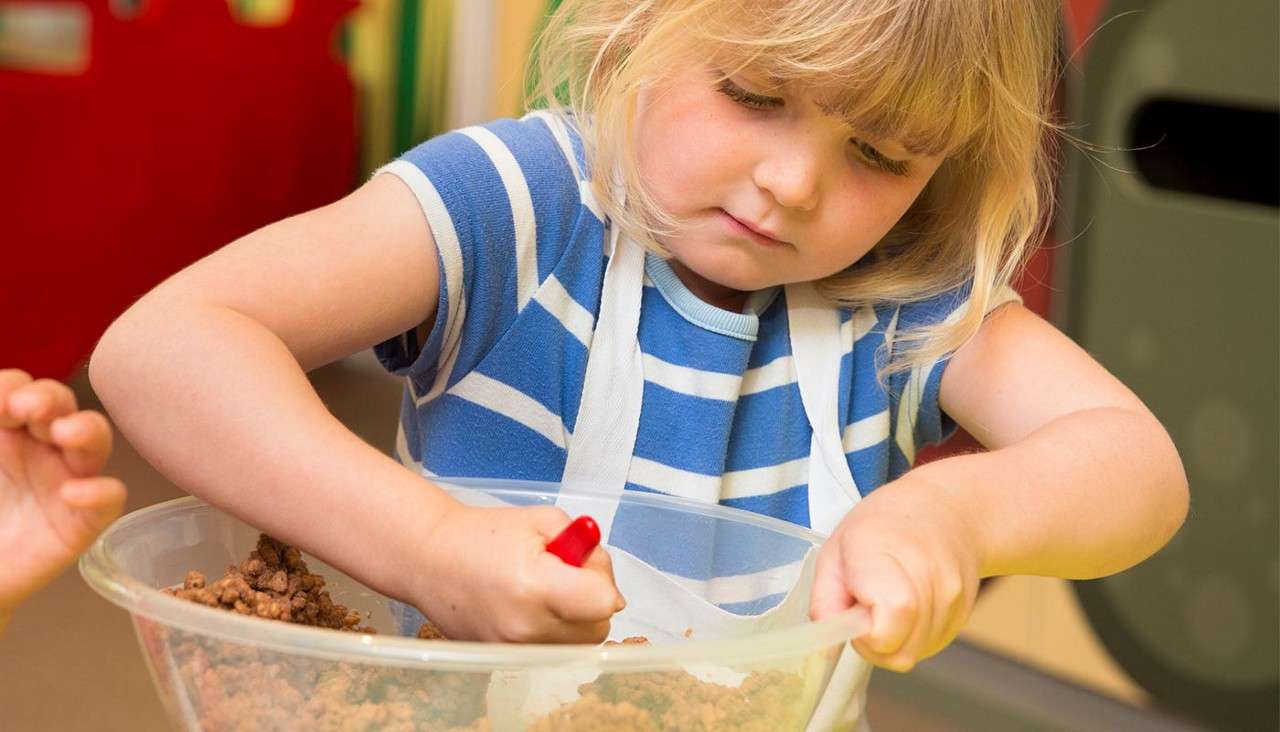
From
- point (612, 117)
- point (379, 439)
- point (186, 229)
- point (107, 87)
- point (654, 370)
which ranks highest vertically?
point (612, 117)

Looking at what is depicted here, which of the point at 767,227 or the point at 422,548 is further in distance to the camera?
the point at 767,227

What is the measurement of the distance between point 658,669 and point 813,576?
160 mm

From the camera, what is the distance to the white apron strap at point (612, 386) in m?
0.67

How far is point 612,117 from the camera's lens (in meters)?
0.64

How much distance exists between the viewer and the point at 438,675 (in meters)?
0.37

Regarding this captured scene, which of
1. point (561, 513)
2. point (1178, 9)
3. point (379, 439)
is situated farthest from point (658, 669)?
point (379, 439)

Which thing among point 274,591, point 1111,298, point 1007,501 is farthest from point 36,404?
point 1111,298

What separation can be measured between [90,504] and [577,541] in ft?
0.46

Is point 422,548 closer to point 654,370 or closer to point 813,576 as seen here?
point 813,576

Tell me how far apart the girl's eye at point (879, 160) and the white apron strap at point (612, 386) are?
0.39ft

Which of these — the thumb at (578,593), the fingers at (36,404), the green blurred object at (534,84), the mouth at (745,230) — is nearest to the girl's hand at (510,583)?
the thumb at (578,593)

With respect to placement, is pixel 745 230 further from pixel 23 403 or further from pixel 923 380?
pixel 23 403

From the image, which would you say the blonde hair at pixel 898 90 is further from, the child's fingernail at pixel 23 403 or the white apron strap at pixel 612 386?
the child's fingernail at pixel 23 403

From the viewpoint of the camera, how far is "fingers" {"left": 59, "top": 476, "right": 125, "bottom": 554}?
42 cm
